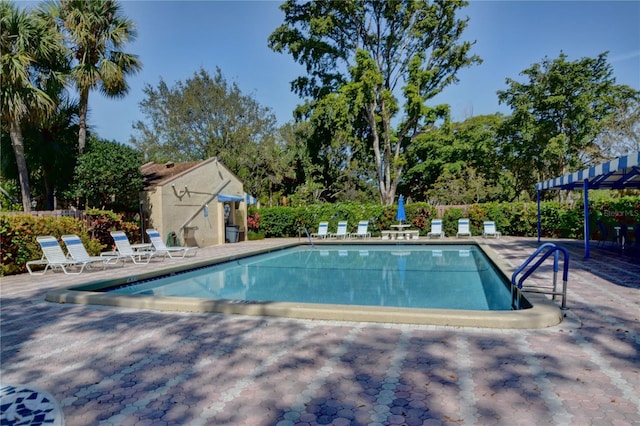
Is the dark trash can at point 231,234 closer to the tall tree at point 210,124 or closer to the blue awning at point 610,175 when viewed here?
the tall tree at point 210,124

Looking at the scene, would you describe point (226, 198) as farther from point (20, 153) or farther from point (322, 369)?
point (322, 369)

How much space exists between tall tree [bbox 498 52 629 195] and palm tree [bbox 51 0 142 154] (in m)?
23.3

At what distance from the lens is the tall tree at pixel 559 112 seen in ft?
81.7

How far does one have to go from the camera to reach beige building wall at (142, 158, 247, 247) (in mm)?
16875

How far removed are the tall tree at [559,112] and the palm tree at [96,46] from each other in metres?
23.3

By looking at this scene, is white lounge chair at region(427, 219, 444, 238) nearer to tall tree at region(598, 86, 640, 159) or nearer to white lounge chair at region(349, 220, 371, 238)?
white lounge chair at region(349, 220, 371, 238)

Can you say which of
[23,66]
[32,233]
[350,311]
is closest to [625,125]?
[350,311]

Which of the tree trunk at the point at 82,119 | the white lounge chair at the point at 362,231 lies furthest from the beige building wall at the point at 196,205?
the white lounge chair at the point at 362,231

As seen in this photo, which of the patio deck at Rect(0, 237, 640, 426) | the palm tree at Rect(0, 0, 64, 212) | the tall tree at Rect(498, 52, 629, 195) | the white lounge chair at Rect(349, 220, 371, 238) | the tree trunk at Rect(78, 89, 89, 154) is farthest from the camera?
the tall tree at Rect(498, 52, 629, 195)

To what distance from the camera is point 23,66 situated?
12.3 meters

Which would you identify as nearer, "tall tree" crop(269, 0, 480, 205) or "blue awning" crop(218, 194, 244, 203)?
"blue awning" crop(218, 194, 244, 203)

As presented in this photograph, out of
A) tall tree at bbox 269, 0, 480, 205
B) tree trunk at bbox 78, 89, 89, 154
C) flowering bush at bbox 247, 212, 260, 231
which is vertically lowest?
flowering bush at bbox 247, 212, 260, 231

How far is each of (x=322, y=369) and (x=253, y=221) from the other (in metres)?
19.6

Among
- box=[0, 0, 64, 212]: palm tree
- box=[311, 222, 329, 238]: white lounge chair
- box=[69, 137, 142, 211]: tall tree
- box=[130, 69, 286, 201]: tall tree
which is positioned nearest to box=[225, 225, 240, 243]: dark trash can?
box=[311, 222, 329, 238]: white lounge chair
